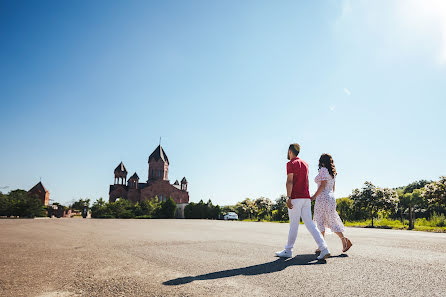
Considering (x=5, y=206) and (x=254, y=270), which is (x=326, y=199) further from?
(x=5, y=206)

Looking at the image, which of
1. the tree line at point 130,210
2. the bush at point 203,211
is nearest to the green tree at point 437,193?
the bush at point 203,211

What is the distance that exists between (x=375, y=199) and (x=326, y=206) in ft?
59.7

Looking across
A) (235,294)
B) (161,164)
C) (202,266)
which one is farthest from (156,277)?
(161,164)

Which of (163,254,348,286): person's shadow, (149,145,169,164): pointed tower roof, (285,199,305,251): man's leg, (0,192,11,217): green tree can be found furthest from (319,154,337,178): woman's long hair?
(149,145,169,164): pointed tower roof

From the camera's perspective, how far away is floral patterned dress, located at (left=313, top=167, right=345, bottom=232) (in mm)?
4970

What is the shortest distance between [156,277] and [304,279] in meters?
1.72

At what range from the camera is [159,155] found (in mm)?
61938

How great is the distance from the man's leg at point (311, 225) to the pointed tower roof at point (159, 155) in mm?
59201

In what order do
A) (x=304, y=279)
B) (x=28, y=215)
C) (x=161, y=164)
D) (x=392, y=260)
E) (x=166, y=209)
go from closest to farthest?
(x=304, y=279)
(x=392, y=260)
(x=28, y=215)
(x=166, y=209)
(x=161, y=164)

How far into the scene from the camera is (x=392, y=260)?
4227 millimetres

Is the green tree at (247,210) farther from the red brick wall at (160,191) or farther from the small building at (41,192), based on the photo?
the small building at (41,192)

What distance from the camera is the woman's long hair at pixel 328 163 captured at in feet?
16.8

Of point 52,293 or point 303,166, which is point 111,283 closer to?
point 52,293

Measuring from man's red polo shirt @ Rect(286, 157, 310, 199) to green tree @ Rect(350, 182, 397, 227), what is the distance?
18.6 metres
